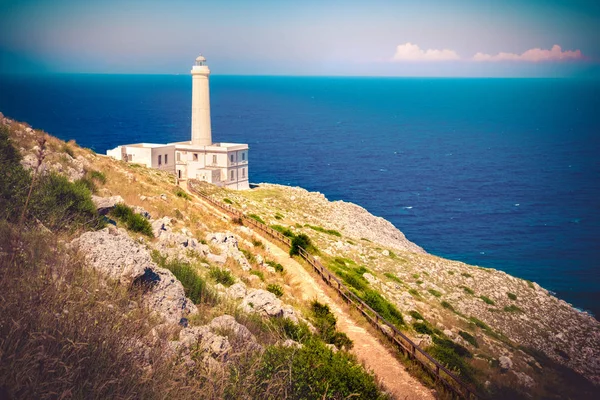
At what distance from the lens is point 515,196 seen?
99.7 m

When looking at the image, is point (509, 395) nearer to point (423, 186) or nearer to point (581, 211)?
point (581, 211)

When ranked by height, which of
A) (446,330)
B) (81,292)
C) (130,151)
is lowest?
(446,330)

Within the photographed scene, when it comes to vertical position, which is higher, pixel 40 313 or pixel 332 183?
pixel 40 313

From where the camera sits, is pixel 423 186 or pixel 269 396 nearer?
pixel 269 396

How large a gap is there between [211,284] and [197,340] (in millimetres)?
6830

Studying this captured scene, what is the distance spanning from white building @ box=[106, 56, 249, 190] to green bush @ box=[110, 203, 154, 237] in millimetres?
41447

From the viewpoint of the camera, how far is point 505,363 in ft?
88.5

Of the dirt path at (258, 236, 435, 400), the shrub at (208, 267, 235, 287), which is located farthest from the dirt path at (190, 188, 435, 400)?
the shrub at (208, 267, 235, 287)

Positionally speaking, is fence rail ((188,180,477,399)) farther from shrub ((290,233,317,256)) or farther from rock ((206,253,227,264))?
rock ((206,253,227,264))

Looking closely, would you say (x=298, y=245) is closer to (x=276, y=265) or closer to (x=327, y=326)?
(x=276, y=265)

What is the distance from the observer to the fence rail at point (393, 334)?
14.0 m

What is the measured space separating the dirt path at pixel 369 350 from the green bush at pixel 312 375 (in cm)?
180

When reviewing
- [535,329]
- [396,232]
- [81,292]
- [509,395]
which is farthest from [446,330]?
[396,232]

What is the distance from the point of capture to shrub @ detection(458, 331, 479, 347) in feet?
94.7
